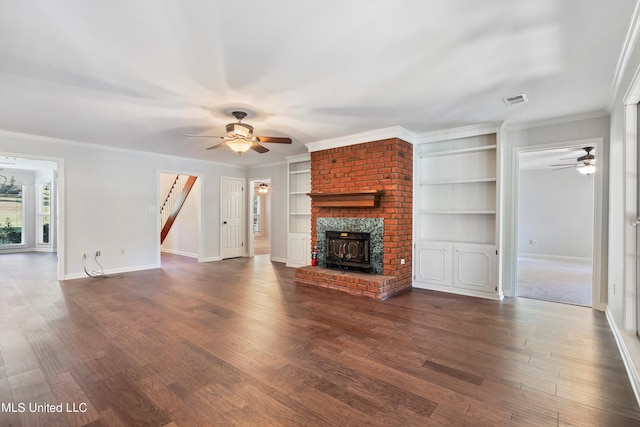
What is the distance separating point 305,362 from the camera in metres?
2.42

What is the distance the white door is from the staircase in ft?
3.65

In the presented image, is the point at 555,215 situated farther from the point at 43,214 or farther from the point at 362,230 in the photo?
the point at 43,214

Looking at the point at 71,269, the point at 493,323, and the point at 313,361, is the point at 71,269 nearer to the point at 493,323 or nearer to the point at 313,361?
the point at 313,361

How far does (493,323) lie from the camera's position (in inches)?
130

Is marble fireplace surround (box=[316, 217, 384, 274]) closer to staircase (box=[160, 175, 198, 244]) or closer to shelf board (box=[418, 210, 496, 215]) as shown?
shelf board (box=[418, 210, 496, 215])

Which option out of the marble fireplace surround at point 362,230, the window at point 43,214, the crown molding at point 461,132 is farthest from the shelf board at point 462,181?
the window at point 43,214

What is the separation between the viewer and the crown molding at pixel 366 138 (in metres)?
4.53

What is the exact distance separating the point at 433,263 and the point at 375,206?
130 cm

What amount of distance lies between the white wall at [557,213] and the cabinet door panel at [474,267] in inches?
213

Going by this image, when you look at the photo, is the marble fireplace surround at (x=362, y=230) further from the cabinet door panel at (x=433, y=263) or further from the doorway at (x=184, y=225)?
the doorway at (x=184, y=225)

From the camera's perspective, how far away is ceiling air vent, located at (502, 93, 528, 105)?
3264 millimetres

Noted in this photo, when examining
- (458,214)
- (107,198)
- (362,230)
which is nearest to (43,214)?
(107,198)

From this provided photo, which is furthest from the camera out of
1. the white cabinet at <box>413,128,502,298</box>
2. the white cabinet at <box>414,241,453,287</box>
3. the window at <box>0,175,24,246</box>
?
the window at <box>0,175,24,246</box>

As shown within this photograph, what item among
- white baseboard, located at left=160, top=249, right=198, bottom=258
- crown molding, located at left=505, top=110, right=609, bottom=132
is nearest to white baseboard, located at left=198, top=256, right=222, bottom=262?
white baseboard, located at left=160, top=249, right=198, bottom=258
